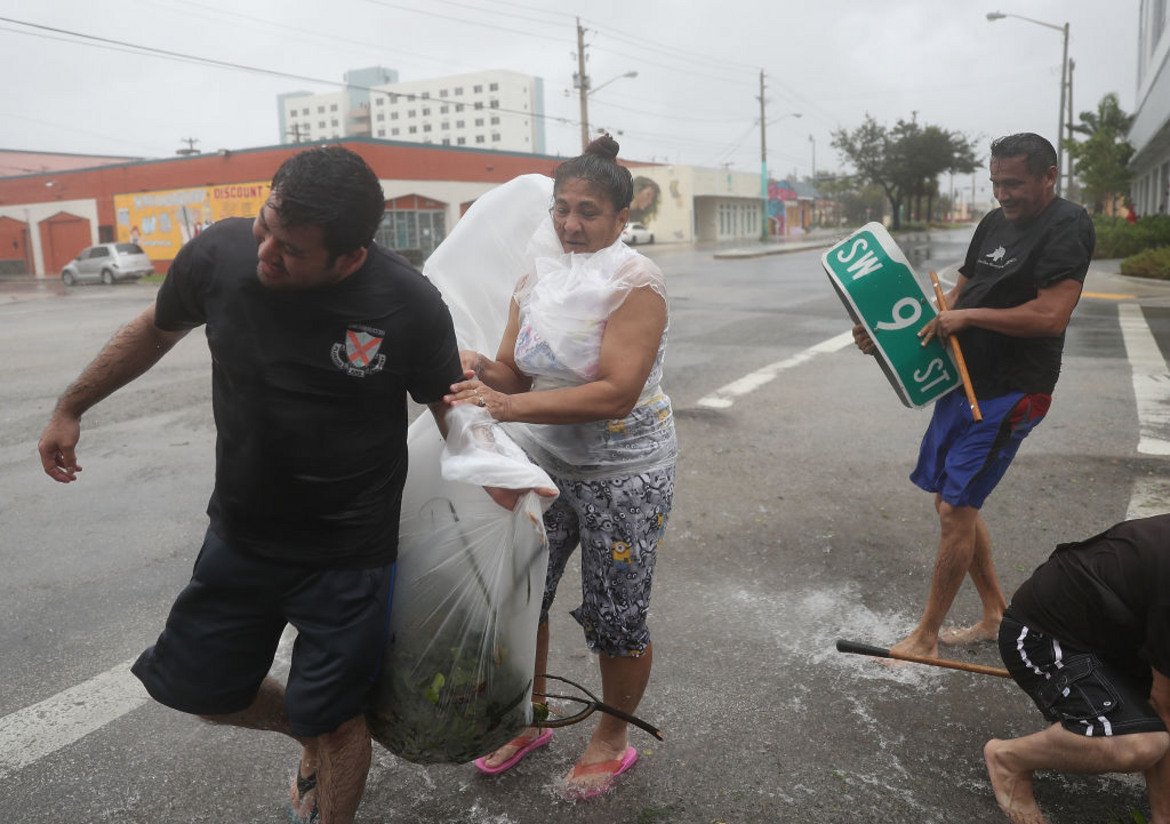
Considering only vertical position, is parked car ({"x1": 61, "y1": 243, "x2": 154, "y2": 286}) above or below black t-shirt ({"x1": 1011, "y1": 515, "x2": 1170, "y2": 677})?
above

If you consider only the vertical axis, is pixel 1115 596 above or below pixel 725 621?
above

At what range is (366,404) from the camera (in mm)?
2090

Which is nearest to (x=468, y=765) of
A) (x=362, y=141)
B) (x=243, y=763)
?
(x=243, y=763)

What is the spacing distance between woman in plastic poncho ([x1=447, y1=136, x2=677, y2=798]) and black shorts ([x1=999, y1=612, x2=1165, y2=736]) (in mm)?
996

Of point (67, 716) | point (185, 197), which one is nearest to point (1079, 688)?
point (67, 716)

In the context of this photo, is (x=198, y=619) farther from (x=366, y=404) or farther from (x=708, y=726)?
(x=708, y=726)

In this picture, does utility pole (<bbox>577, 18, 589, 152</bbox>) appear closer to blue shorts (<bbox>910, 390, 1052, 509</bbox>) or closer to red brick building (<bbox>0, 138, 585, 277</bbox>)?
red brick building (<bbox>0, 138, 585, 277</bbox>)

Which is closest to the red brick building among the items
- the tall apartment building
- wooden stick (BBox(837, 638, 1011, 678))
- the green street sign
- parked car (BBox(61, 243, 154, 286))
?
parked car (BBox(61, 243, 154, 286))

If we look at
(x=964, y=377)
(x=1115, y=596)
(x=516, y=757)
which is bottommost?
(x=516, y=757)

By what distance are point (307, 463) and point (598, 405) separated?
708 millimetres

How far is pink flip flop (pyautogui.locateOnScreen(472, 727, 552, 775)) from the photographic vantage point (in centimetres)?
268

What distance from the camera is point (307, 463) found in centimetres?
206

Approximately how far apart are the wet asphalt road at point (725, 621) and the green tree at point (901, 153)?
56923 mm

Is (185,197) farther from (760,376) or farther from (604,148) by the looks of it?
(604,148)
